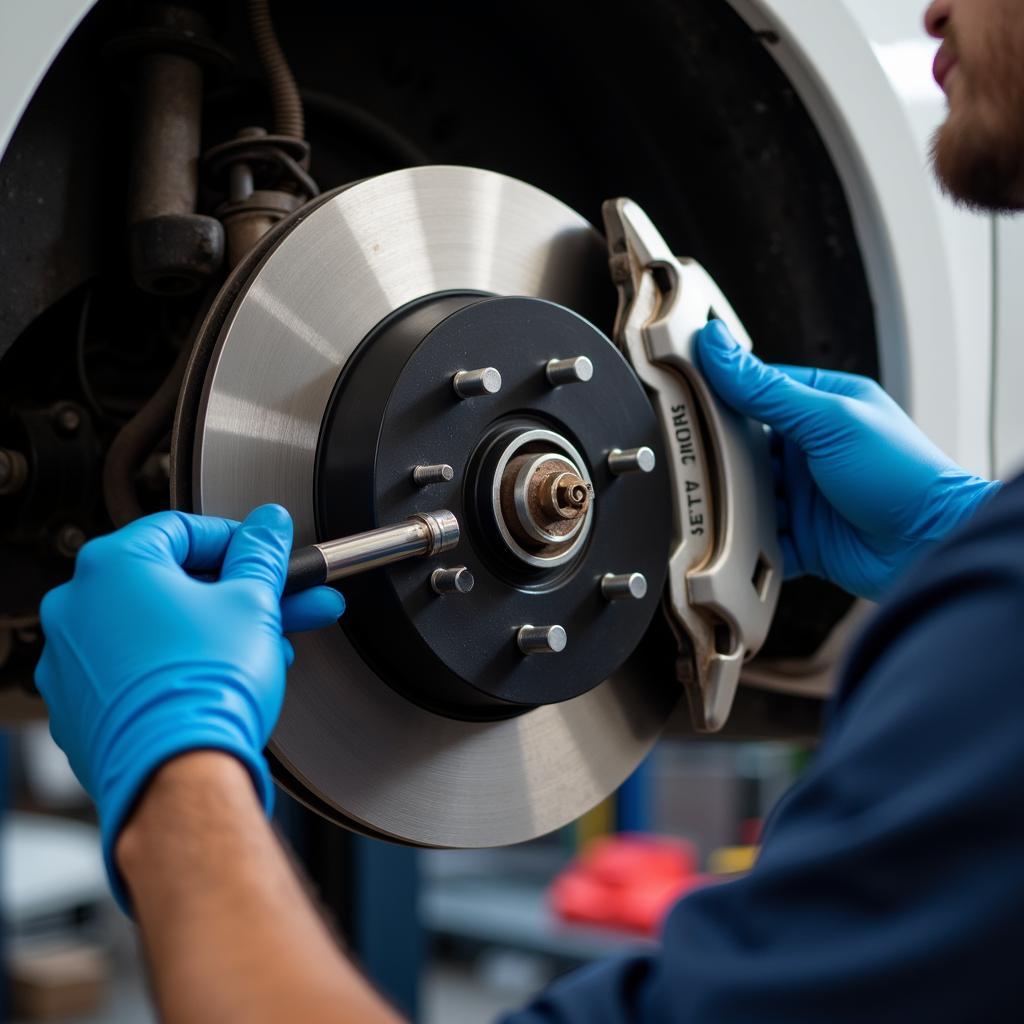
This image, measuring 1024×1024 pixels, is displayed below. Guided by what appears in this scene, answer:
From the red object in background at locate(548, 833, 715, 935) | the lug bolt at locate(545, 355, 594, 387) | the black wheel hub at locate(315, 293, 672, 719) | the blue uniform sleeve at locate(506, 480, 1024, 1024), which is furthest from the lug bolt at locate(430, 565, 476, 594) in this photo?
the red object in background at locate(548, 833, 715, 935)

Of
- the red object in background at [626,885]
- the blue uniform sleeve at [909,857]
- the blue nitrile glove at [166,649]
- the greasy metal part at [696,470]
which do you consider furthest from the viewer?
the red object in background at [626,885]

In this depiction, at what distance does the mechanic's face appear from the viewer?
566mm

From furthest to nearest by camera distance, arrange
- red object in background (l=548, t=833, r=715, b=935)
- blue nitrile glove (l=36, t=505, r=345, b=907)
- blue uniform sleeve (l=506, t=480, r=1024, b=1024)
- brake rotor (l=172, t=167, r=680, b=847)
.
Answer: red object in background (l=548, t=833, r=715, b=935), brake rotor (l=172, t=167, r=680, b=847), blue nitrile glove (l=36, t=505, r=345, b=907), blue uniform sleeve (l=506, t=480, r=1024, b=1024)

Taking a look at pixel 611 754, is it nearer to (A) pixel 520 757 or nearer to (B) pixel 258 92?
(A) pixel 520 757

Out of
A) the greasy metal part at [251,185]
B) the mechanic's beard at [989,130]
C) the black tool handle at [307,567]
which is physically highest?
the mechanic's beard at [989,130]

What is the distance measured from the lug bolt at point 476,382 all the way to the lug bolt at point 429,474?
4 centimetres

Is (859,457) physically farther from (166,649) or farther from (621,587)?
(166,649)

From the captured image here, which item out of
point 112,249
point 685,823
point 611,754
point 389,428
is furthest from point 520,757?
point 685,823

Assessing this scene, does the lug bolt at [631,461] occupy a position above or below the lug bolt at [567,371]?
below

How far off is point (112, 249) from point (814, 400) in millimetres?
442

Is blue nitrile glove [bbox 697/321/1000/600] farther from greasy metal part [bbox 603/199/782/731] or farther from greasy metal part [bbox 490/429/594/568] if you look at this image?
greasy metal part [bbox 490/429/594/568]

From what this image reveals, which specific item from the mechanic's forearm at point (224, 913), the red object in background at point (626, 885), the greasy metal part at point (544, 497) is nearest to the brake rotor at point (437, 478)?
the greasy metal part at point (544, 497)

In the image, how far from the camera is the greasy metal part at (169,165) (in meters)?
0.66

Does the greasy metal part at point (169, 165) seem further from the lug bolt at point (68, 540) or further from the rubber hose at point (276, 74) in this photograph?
the lug bolt at point (68, 540)
